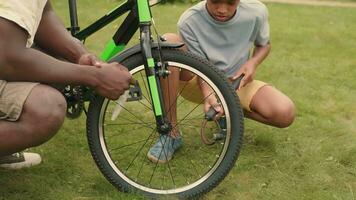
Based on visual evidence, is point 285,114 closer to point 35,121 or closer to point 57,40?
point 57,40

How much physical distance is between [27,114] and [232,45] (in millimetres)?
1388

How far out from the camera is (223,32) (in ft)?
11.1

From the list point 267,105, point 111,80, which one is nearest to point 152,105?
point 111,80

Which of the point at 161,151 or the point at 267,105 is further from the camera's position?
the point at 267,105

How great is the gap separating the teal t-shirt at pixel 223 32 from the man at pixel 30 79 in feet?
2.65

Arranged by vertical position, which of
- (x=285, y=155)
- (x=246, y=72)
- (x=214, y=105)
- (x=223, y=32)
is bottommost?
(x=285, y=155)

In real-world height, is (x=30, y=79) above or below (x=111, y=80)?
above

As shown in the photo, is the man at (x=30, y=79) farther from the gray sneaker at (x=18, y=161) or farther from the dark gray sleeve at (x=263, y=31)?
the dark gray sleeve at (x=263, y=31)

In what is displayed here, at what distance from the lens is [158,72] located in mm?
2752

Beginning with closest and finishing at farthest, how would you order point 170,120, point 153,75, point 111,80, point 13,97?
point 13,97 → point 111,80 → point 153,75 → point 170,120

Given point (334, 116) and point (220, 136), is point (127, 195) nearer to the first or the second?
point (220, 136)

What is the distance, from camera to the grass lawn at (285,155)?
3014 mm

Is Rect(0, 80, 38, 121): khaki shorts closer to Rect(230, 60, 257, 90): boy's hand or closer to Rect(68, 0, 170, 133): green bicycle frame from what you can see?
Rect(68, 0, 170, 133): green bicycle frame

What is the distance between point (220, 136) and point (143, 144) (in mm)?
766
